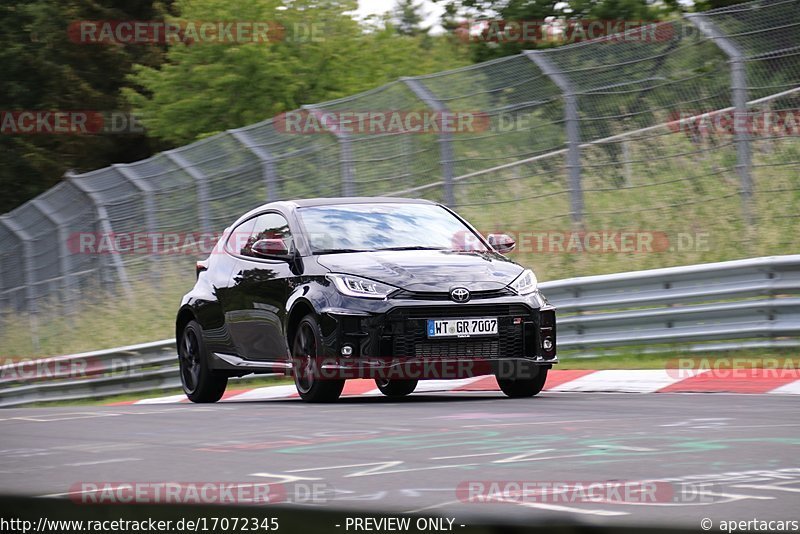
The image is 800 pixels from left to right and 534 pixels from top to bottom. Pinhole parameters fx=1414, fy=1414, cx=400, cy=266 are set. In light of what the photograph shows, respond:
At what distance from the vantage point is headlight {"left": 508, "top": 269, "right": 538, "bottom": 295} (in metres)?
9.88

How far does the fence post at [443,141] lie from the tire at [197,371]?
466cm

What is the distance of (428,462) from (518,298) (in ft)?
12.7

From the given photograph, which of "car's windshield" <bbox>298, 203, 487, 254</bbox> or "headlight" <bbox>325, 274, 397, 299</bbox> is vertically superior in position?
"car's windshield" <bbox>298, 203, 487, 254</bbox>

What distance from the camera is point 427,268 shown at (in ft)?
31.9

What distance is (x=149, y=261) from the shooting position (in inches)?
902

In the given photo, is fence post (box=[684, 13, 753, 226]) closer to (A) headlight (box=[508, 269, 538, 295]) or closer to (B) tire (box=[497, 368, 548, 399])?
(A) headlight (box=[508, 269, 538, 295])

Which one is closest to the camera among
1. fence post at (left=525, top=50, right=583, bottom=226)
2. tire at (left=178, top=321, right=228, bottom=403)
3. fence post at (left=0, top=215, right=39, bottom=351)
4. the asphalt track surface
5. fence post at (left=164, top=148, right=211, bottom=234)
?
the asphalt track surface

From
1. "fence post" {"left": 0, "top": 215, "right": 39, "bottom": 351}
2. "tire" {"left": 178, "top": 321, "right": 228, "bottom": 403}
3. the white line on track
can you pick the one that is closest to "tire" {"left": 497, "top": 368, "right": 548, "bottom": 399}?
"tire" {"left": 178, "top": 321, "right": 228, "bottom": 403}

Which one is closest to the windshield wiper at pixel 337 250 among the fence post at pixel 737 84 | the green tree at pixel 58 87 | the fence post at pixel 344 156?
the fence post at pixel 737 84

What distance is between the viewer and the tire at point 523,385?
402 inches

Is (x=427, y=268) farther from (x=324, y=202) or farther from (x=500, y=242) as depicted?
(x=324, y=202)

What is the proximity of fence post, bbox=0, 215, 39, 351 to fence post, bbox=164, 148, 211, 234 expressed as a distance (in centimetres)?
577

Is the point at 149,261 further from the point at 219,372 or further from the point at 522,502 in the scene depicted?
the point at 522,502

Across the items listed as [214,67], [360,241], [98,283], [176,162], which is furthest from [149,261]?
[214,67]
